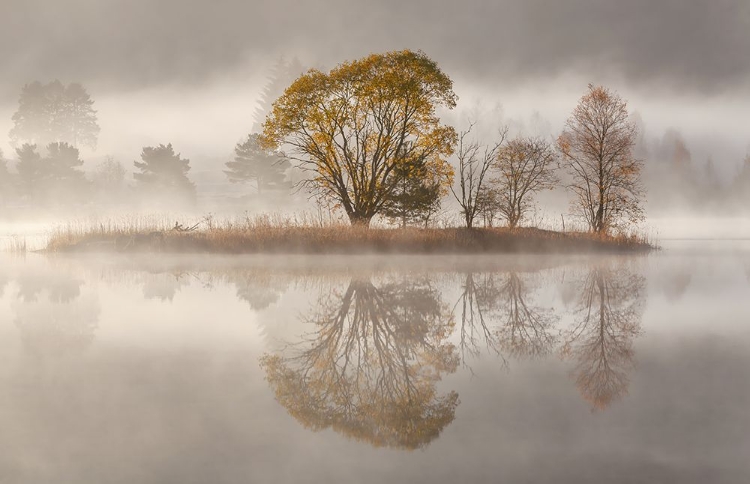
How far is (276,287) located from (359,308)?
3.92 meters

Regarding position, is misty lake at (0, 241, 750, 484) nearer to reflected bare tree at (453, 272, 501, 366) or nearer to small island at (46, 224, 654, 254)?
reflected bare tree at (453, 272, 501, 366)

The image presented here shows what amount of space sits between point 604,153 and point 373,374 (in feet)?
116

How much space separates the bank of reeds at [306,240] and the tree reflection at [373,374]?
16.0m

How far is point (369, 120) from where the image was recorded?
31578mm

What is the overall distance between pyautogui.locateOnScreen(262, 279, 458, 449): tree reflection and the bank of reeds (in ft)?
52.6

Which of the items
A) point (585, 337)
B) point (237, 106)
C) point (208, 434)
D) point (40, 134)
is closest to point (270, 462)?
point (208, 434)

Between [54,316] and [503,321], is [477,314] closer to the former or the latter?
[503,321]

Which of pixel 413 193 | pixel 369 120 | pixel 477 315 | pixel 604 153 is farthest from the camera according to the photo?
pixel 604 153

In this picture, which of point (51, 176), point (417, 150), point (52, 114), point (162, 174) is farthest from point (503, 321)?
point (52, 114)

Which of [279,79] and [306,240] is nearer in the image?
[306,240]

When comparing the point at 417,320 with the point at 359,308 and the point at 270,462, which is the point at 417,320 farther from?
the point at 270,462

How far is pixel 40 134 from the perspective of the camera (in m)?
87.4

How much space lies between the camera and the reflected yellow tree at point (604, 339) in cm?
623

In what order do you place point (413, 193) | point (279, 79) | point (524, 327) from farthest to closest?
point (279, 79), point (413, 193), point (524, 327)
